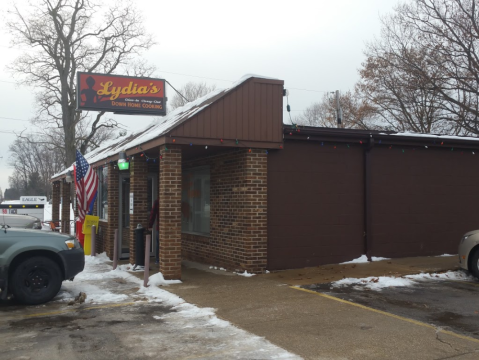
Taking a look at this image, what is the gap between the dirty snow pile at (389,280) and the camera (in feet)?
28.8

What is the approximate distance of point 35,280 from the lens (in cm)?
781

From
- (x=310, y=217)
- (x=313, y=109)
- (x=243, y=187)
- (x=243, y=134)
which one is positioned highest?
(x=313, y=109)

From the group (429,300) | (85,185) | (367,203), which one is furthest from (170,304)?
(85,185)

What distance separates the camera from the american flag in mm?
13570

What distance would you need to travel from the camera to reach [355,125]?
3416 centimetres

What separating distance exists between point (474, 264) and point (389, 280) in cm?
176

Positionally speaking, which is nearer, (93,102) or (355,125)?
(93,102)

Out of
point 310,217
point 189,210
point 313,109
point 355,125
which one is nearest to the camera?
point 310,217

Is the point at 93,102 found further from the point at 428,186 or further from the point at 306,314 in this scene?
the point at 306,314

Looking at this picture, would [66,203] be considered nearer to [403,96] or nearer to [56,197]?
[56,197]

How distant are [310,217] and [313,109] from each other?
1653 inches

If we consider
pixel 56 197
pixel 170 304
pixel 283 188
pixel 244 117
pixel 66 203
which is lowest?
pixel 170 304

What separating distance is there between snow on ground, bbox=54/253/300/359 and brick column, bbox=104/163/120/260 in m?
0.90

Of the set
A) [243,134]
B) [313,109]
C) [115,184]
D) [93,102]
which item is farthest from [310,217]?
[313,109]
